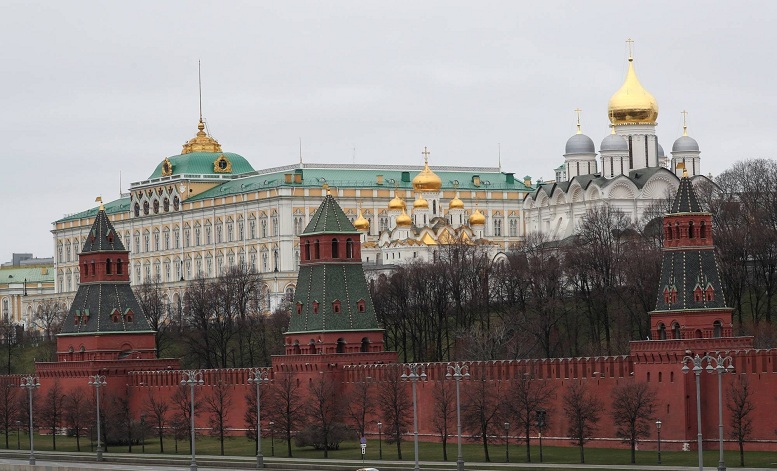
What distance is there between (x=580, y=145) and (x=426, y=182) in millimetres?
17146

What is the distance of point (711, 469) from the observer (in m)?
69.2

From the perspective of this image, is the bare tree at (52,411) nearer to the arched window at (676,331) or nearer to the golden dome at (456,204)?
the arched window at (676,331)

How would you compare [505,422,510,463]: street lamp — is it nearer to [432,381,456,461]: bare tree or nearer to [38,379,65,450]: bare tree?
[432,381,456,461]: bare tree

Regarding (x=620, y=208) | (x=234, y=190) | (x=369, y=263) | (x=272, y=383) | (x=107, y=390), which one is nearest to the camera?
(x=272, y=383)

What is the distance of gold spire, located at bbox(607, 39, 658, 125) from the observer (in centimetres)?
13900

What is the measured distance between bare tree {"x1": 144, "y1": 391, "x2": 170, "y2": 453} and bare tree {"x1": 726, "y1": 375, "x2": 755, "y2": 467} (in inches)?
1043

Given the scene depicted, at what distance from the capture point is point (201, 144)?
178 m

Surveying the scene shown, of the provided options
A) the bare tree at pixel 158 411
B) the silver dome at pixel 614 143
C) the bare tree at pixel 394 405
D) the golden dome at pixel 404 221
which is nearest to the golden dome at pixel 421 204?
the golden dome at pixel 404 221

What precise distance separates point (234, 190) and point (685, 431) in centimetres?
9447

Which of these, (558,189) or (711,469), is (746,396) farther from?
(558,189)

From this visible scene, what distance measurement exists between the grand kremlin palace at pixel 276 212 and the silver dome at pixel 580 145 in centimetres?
1132

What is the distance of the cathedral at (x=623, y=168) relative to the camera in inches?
5487

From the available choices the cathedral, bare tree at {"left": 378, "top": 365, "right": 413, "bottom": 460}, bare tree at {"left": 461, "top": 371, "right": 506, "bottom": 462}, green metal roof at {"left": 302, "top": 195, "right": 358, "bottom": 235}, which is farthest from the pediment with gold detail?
bare tree at {"left": 461, "top": 371, "right": 506, "bottom": 462}

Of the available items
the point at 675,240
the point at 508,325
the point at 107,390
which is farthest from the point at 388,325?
the point at 675,240
